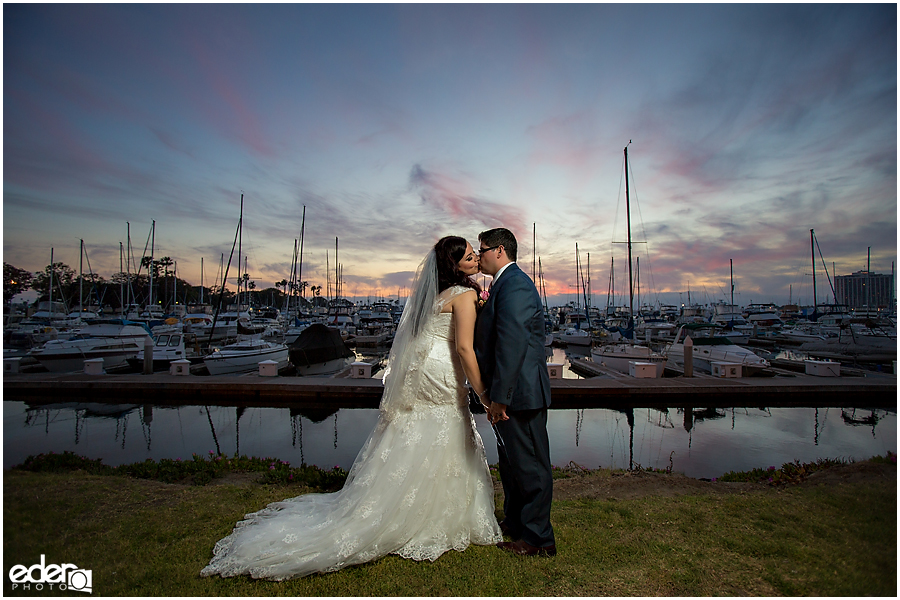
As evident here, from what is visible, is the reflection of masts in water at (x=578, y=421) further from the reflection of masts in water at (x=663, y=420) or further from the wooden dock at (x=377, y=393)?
the reflection of masts in water at (x=663, y=420)

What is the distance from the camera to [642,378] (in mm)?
14883

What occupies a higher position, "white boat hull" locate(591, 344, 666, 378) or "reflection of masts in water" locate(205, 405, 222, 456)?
"white boat hull" locate(591, 344, 666, 378)

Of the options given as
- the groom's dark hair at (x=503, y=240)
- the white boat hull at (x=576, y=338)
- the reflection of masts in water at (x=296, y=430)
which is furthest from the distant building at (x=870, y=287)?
the white boat hull at (x=576, y=338)

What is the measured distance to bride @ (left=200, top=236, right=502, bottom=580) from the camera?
3.09 meters

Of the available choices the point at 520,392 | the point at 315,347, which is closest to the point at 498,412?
the point at 520,392

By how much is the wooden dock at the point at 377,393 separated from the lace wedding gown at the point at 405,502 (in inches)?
371

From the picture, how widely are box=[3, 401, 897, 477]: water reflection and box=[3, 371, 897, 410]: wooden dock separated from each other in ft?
1.14

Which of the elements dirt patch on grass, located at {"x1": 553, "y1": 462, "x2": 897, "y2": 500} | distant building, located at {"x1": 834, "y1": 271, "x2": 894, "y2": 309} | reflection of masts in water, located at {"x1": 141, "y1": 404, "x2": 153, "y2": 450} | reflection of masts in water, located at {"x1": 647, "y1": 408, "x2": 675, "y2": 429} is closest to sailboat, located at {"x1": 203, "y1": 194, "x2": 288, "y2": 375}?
reflection of masts in water, located at {"x1": 141, "y1": 404, "x2": 153, "y2": 450}

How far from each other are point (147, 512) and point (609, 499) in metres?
4.74

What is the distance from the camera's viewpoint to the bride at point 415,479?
3092 mm

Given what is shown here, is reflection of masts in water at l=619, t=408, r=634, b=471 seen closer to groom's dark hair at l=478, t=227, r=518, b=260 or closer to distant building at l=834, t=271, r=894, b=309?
distant building at l=834, t=271, r=894, b=309

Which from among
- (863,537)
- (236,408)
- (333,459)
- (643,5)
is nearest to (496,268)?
(863,537)

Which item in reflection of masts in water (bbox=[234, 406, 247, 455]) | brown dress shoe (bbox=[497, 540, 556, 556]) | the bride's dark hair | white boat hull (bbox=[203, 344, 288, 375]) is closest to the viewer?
brown dress shoe (bbox=[497, 540, 556, 556])

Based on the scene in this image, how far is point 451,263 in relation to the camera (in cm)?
359
